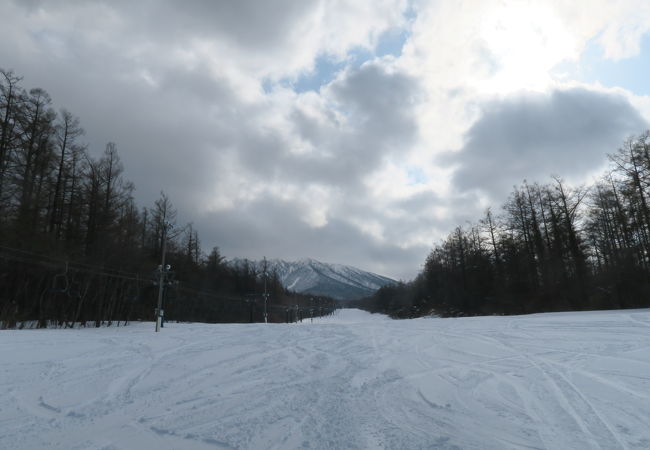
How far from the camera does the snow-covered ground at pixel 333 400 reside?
344 centimetres

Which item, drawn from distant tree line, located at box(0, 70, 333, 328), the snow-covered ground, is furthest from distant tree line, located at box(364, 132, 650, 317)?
distant tree line, located at box(0, 70, 333, 328)

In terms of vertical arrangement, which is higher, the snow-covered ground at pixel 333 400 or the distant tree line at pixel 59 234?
the distant tree line at pixel 59 234

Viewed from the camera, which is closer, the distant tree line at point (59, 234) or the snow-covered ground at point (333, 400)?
the snow-covered ground at point (333, 400)

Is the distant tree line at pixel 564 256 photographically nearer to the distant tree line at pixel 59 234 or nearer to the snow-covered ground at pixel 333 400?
the snow-covered ground at pixel 333 400

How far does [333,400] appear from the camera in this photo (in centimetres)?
479

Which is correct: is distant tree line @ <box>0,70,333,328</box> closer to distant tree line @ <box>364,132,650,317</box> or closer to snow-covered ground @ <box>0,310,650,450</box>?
snow-covered ground @ <box>0,310,650,450</box>

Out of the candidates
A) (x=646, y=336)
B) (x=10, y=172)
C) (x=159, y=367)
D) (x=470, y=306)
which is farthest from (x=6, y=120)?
(x=470, y=306)

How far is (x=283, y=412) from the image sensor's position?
4.26m

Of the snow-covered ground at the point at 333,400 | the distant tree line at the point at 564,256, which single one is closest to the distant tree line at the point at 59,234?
the snow-covered ground at the point at 333,400

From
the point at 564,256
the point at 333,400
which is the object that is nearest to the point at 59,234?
the point at 333,400

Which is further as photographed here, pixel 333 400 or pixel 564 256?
pixel 564 256

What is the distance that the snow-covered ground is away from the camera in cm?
344

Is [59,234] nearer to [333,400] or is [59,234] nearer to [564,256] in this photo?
[333,400]

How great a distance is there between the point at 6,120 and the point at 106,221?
1040 cm
